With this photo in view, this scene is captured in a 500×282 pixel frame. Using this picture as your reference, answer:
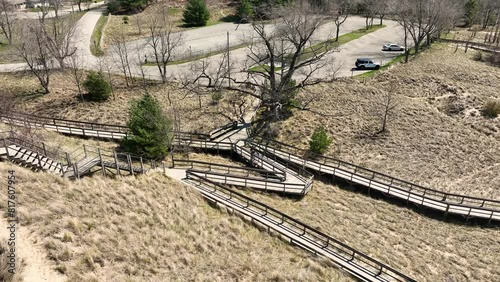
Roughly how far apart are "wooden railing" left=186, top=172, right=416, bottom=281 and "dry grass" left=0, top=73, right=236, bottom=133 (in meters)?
13.6

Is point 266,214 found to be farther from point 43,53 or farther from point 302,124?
point 43,53

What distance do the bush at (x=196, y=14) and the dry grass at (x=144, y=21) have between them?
6.60 ft

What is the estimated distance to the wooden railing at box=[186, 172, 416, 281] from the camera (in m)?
17.0

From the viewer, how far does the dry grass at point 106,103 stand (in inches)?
→ 1439

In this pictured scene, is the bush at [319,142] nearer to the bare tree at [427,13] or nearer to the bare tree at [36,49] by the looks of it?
the bare tree at [427,13]

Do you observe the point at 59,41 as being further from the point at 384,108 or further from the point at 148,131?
the point at 384,108

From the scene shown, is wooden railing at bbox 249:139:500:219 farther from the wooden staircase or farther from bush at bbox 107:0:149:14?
bush at bbox 107:0:149:14

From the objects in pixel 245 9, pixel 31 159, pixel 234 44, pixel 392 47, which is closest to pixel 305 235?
pixel 31 159

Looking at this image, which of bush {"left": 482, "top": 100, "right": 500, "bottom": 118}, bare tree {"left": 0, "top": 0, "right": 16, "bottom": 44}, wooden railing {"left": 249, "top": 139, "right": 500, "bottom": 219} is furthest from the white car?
bare tree {"left": 0, "top": 0, "right": 16, "bottom": 44}

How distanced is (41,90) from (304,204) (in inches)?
1389

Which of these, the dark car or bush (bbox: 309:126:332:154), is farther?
the dark car

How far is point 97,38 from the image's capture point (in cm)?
5800

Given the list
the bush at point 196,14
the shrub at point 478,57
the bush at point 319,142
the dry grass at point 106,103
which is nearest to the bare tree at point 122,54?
the dry grass at point 106,103

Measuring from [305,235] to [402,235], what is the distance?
21.9ft
